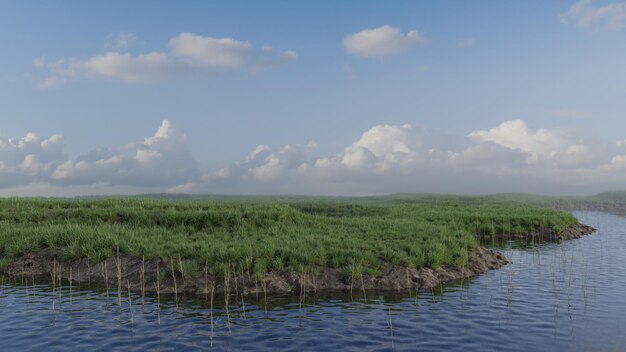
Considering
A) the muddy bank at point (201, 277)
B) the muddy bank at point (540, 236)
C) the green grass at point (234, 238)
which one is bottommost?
the muddy bank at point (540, 236)

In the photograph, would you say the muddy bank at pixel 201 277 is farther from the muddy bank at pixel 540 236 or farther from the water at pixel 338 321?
the muddy bank at pixel 540 236

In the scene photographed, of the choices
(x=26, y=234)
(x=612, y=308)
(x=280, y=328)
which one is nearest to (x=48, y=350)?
(x=280, y=328)

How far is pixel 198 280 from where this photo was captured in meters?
26.5

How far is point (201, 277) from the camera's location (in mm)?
26703

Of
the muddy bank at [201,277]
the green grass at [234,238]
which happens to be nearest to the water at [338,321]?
the muddy bank at [201,277]

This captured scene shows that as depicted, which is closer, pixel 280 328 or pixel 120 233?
pixel 280 328

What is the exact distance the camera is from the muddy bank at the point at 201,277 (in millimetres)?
26109

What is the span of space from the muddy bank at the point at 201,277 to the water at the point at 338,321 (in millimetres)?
1547

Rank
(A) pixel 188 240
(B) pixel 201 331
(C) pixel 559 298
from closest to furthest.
Result: (B) pixel 201 331, (C) pixel 559 298, (A) pixel 188 240

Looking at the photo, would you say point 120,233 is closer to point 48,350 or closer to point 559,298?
point 48,350

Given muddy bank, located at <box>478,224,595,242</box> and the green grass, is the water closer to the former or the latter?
the green grass

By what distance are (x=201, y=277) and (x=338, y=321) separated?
9.65 meters

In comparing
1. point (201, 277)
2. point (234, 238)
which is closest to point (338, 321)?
point (201, 277)

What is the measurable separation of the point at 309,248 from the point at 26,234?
22.6 meters
